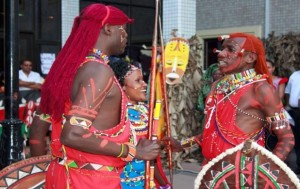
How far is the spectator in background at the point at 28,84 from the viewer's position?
26.8 ft

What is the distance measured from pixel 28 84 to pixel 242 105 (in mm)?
5741

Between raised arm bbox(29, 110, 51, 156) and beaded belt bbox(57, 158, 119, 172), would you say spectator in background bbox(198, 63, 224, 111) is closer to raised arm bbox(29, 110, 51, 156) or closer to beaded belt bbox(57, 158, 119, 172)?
raised arm bbox(29, 110, 51, 156)

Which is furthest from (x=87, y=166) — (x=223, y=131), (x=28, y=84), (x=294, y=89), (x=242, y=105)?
(x=28, y=84)

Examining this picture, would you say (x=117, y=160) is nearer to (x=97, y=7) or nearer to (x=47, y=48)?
(x=97, y=7)

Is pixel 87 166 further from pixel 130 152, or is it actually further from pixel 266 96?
pixel 266 96

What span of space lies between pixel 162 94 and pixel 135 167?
0.75 meters

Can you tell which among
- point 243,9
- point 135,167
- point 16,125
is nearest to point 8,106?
point 16,125

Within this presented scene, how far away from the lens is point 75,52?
8.39 feet

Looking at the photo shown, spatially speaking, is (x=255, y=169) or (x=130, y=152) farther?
(x=255, y=169)

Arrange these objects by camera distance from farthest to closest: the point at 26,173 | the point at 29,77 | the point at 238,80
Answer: the point at 29,77
the point at 26,173
the point at 238,80

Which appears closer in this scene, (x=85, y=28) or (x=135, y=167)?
(x=85, y=28)

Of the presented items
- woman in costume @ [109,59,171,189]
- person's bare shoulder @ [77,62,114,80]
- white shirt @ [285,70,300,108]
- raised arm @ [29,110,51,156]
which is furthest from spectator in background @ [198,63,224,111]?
person's bare shoulder @ [77,62,114,80]

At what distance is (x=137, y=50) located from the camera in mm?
11398

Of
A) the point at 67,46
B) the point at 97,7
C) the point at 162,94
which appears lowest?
the point at 162,94
